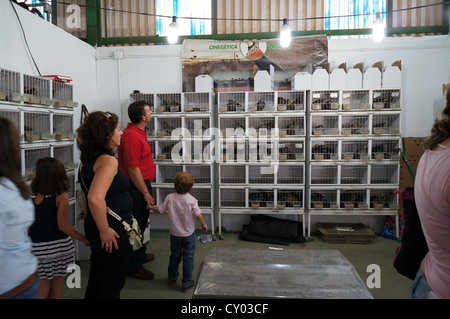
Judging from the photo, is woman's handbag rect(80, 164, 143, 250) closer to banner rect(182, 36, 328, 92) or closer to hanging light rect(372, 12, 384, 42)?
banner rect(182, 36, 328, 92)

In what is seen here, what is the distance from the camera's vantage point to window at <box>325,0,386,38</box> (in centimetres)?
527

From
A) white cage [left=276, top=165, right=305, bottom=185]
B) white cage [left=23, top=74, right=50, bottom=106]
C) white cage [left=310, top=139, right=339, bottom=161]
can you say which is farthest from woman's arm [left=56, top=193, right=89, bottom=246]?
white cage [left=310, top=139, right=339, bottom=161]

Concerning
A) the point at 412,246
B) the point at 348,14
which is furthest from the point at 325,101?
the point at 412,246

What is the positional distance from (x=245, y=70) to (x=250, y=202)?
7.31ft

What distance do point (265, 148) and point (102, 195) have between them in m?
3.33

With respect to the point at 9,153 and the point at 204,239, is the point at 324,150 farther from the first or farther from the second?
the point at 9,153

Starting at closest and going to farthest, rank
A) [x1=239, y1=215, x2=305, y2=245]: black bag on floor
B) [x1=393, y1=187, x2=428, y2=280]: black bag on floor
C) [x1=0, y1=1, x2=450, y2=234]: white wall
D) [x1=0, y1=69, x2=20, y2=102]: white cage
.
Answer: [x1=393, y1=187, x2=428, y2=280]: black bag on floor → [x1=0, y1=69, x2=20, y2=102]: white cage → [x1=0, y1=1, x2=450, y2=234]: white wall → [x1=239, y1=215, x2=305, y2=245]: black bag on floor

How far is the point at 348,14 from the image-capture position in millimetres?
5285

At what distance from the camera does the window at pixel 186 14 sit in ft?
17.9

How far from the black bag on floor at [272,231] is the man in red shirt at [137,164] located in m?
1.89

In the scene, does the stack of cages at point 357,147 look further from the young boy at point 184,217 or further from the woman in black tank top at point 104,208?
the woman in black tank top at point 104,208

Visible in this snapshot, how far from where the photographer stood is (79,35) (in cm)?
552

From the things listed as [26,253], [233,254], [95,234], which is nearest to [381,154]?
[233,254]
